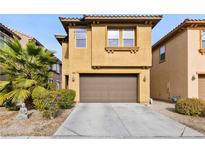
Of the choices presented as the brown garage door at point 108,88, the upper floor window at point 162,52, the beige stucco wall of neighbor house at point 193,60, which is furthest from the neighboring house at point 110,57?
the upper floor window at point 162,52

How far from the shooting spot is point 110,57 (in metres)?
13.7

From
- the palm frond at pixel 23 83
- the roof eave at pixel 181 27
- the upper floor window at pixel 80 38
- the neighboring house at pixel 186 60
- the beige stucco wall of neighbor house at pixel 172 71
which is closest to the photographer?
the palm frond at pixel 23 83

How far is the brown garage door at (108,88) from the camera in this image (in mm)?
14109

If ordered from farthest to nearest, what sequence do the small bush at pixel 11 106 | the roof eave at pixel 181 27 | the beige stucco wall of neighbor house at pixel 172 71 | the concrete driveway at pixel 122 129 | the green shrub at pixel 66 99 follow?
1. the beige stucco wall of neighbor house at pixel 172 71
2. the roof eave at pixel 181 27
3. the green shrub at pixel 66 99
4. the small bush at pixel 11 106
5. the concrete driveway at pixel 122 129

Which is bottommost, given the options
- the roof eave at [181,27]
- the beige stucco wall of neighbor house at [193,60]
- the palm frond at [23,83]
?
the palm frond at [23,83]

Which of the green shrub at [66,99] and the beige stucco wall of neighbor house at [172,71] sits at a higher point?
the beige stucco wall of neighbor house at [172,71]

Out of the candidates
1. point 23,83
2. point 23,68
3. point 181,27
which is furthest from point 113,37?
point 23,83

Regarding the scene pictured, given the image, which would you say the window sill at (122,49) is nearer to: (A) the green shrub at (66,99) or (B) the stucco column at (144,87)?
(B) the stucco column at (144,87)

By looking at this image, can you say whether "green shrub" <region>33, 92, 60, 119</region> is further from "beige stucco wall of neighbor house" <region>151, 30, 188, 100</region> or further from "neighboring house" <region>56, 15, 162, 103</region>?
"beige stucco wall of neighbor house" <region>151, 30, 188, 100</region>

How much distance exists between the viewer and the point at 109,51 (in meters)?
13.7

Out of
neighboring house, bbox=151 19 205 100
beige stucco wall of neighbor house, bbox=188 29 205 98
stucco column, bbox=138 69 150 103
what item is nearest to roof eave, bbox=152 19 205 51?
neighboring house, bbox=151 19 205 100
